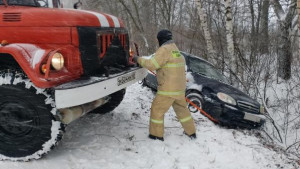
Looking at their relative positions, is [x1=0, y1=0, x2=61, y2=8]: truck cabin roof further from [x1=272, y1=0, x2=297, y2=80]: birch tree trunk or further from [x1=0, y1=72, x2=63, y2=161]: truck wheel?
[x1=272, y1=0, x2=297, y2=80]: birch tree trunk

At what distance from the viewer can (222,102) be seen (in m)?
5.84

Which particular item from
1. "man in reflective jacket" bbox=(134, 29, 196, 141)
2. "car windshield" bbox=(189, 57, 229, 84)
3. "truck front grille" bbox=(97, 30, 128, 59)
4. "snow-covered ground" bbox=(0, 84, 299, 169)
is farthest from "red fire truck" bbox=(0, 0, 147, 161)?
"car windshield" bbox=(189, 57, 229, 84)

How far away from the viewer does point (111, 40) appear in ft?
13.5

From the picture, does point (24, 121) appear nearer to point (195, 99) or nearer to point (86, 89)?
point (86, 89)

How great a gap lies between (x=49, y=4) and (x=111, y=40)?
1.07 metres

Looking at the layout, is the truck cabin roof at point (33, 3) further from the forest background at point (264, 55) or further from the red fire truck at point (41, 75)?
the forest background at point (264, 55)

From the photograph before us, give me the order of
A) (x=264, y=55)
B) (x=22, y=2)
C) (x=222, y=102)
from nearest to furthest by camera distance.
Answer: (x=22, y=2), (x=222, y=102), (x=264, y=55)

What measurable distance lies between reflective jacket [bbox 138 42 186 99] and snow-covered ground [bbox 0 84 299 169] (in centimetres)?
78

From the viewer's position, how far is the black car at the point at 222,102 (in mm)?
5781

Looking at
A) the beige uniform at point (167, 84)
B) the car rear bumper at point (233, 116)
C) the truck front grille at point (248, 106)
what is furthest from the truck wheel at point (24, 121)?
the truck front grille at point (248, 106)

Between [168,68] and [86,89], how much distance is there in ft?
5.31

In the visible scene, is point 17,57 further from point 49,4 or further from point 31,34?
point 49,4

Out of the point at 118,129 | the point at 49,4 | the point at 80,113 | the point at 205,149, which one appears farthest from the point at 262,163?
the point at 49,4

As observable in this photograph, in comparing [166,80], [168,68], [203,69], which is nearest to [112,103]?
[166,80]
